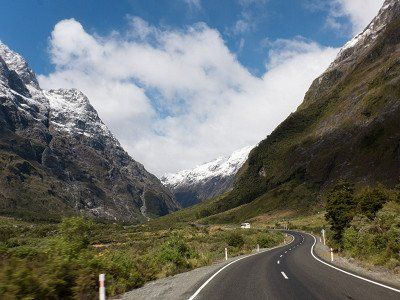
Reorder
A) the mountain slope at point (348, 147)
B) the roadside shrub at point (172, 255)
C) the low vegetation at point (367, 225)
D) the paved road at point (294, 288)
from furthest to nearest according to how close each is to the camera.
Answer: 1. the mountain slope at point (348, 147)
2. the roadside shrub at point (172, 255)
3. the low vegetation at point (367, 225)
4. the paved road at point (294, 288)

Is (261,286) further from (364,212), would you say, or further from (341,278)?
(364,212)

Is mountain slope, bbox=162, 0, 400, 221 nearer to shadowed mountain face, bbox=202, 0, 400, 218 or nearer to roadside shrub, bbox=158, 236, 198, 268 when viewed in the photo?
shadowed mountain face, bbox=202, 0, 400, 218

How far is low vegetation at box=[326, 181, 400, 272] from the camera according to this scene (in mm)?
20875

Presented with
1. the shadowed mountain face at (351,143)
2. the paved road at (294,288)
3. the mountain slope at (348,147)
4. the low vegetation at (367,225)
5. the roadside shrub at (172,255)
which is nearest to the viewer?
the paved road at (294,288)

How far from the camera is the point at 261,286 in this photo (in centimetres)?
1520

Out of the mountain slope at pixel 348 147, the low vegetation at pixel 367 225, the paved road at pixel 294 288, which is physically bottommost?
the paved road at pixel 294 288

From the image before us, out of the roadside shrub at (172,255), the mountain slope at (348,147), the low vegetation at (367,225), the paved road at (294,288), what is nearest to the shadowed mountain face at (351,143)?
the mountain slope at (348,147)

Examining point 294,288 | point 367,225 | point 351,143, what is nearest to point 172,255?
point 294,288

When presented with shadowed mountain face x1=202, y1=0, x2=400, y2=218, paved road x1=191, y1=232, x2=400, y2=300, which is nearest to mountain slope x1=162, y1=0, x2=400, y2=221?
shadowed mountain face x1=202, y1=0, x2=400, y2=218

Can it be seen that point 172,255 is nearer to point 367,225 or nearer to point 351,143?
point 367,225

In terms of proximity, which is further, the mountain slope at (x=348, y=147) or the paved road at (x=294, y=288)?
the mountain slope at (x=348, y=147)

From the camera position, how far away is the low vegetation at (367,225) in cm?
2088

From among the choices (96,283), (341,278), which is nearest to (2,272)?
(96,283)

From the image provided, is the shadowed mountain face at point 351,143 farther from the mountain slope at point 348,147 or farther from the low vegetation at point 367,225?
the low vegetation at point 367,225
